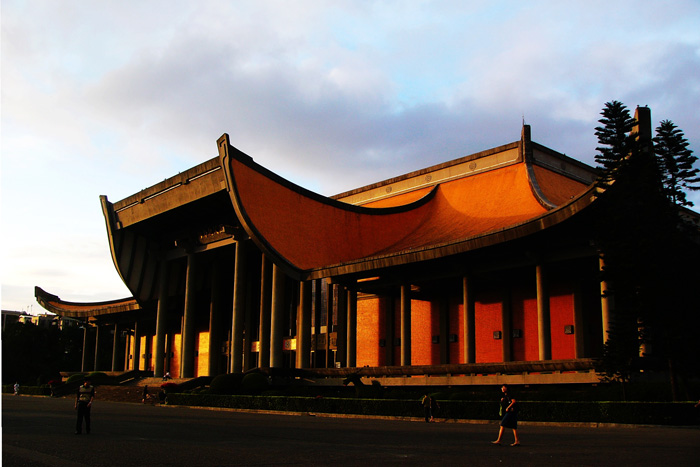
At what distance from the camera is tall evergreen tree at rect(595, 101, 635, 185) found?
19844 mm

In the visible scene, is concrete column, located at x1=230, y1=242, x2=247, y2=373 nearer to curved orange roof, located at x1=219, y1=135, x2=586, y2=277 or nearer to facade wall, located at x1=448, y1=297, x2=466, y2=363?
curved orange roof, located at x1=219, y1=135, x2=586, y2=277

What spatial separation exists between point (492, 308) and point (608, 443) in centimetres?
2050

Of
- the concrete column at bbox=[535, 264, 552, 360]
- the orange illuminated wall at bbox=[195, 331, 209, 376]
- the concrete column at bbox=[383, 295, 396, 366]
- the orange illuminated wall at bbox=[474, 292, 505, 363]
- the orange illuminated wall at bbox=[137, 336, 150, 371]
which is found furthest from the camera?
the orange illuminated wall at bbox=[137, 336, 150, 371]

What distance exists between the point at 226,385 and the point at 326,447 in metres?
20.0

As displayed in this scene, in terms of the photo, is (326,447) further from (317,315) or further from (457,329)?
(317,315)

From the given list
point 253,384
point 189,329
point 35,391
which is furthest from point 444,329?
point 35,391

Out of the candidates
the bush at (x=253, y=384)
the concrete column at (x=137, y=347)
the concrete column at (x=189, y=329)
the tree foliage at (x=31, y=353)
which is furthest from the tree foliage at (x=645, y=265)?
the tree foliage at (x=31, y=353)

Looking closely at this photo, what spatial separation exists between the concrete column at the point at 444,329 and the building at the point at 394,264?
0.24ft

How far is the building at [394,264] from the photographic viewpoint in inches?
997

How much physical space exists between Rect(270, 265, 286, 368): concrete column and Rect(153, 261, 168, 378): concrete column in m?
12.4

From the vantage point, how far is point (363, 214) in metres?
36.1

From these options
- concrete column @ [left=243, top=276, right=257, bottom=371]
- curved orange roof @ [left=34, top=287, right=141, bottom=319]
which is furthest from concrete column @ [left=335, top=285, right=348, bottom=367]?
curved orange roof @ [left=34, top=287, right=141, bottom=319]

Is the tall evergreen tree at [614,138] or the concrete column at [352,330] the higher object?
the tall evergreen tree at [614,138]

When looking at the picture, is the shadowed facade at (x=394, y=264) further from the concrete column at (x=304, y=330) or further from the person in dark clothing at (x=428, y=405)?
the person in dark clothing at (x=428, y=405)
